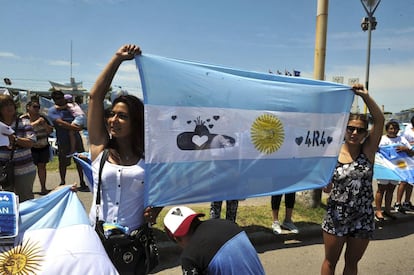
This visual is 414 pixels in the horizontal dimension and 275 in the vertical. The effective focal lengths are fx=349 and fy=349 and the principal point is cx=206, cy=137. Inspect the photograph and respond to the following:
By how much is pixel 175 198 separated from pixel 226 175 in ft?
1.84

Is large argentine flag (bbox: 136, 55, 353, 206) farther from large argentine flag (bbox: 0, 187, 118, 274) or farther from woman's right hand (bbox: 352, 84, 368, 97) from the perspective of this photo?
large argentine flag (bbox: 0, 187, 118, 274)

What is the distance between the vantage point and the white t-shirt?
2281 mm

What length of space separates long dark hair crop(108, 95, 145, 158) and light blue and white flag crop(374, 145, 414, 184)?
16.4ft

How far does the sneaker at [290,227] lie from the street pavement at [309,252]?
8 cm

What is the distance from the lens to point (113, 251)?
7.27 ft

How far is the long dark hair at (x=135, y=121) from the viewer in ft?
7.98

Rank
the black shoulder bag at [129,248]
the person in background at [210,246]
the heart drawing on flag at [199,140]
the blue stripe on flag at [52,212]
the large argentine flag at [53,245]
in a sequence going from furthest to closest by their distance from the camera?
the heart drawing on flag at [199,140]
the black shoulder bag at [129,248]
the blue stripe on flag at [52,212]
the person in background at [210,246]
the large argentine flag at [53,245]

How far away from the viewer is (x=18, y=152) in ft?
14.3

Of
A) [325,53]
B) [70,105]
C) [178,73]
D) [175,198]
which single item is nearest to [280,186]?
[175,198]

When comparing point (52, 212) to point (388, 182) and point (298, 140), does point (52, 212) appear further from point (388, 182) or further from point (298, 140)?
point (388, 182)

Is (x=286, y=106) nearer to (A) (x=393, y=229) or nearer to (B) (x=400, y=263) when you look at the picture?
(B) (x=400, y=263)

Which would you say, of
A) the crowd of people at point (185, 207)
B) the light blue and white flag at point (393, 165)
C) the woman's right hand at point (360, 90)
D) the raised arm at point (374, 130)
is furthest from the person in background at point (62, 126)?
the light blue and white flag at point (393, 165)

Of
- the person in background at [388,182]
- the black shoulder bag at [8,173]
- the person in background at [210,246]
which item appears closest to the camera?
the person in background at [210,246]

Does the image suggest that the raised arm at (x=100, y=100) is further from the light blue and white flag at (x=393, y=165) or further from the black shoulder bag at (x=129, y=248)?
the light blue and white flag at (x=393, y=165)
